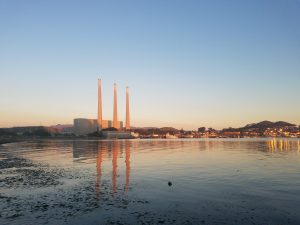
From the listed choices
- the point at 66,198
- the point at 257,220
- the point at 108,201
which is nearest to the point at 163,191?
the point at 108,201

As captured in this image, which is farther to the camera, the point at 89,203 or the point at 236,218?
the point at 89,203

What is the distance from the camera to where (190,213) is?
66.2 ft

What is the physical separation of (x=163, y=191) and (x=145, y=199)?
3.96 metres

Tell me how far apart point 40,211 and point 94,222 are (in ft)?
15.1

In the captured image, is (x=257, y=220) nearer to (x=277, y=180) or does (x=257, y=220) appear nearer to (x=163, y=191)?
(x=163, y=191)

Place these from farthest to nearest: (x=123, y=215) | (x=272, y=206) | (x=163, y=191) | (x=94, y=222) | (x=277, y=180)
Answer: (x=277, y=180), (x=163, y=191), (x=272, y=206), (x=123, y=215), (x=94, y=222)

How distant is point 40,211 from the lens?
20266mm

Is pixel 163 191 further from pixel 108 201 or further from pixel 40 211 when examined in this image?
pixel 40 211

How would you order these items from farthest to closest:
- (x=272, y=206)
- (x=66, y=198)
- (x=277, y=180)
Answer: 1. (x=277, y=180)
2. (x=66, y=198)
3. (x=272, y=206)

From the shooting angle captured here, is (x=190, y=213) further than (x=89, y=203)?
No

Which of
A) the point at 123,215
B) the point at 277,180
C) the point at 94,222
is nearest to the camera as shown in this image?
the point at 94,222

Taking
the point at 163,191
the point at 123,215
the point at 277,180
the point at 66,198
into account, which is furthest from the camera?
the point at 277,180

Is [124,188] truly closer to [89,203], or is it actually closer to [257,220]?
[89,203]

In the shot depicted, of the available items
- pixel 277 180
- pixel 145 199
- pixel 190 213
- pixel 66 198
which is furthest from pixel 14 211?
pixel 277 180
